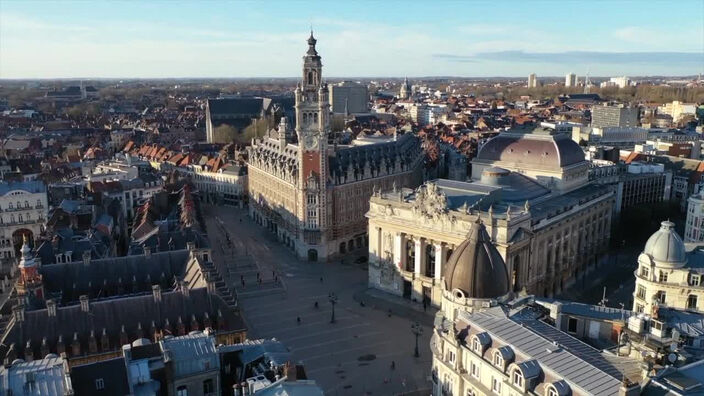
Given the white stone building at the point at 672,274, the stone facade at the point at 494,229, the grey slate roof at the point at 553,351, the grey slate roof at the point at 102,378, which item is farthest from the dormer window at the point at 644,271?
the grey slate roof at the point at 102,378

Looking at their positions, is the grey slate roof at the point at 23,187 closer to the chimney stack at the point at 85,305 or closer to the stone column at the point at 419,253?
the chimney stack at the point at 85,305

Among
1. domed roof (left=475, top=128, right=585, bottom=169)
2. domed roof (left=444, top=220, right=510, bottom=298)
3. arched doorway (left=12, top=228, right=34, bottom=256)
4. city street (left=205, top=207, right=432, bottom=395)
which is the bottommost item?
city street (left=205, top=207, right=432, bottom=395)

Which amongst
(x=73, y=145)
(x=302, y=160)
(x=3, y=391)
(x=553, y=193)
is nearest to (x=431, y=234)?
(x=553, y=193)

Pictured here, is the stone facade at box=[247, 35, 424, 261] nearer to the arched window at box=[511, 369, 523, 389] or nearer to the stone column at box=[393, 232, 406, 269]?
the stone column at box=[393, 232, 406, 269]

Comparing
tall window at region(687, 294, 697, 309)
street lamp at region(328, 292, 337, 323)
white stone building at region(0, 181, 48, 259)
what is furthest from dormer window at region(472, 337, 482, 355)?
white stone building at region(0, 181, 48, 259)

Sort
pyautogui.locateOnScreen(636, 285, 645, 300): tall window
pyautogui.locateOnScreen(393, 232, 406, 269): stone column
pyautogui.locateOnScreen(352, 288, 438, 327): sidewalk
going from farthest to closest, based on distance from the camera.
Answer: pyautogui.locateOnScreen(393, 232, 406, 269): stone column
pyautogui.locateOnScreen(352, 288, 438, 327): sidewalk
pyautogui.locateOnScreen(636, 285, 645, 300): tall window

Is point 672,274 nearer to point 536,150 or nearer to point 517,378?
point 517,378

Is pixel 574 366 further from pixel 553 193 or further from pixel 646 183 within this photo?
pixel 646 183

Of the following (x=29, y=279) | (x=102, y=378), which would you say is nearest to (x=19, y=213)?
(x=29, y=279)
